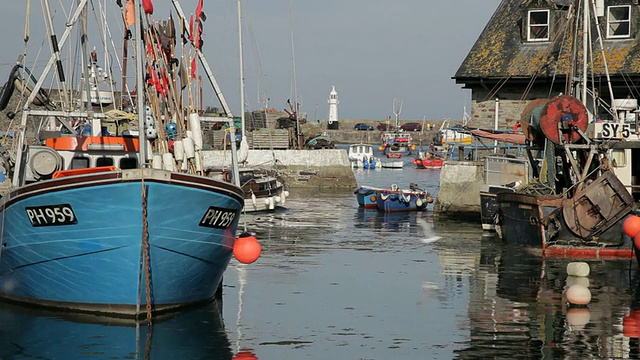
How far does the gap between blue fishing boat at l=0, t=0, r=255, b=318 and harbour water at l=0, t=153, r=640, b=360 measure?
52 cm

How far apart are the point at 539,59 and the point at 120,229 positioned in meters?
28.3

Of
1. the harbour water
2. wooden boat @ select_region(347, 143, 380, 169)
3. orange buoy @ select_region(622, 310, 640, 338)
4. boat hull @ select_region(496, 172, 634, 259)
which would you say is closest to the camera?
the harbour water

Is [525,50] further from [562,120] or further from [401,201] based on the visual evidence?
[562,120]

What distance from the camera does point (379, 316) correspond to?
768 inches

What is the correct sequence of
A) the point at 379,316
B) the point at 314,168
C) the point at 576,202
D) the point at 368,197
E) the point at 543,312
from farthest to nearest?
the point at 314,168 < the point at 368,197 < the point at 576,202 < the point at 543,312 < the point at 379,316

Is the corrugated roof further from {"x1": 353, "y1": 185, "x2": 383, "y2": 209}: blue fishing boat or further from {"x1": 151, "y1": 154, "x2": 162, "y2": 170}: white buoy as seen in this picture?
{"x1": 151, "y1": 154, "x2": 162, "y2": 170}: white buoy

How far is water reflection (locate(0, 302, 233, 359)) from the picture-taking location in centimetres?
1594

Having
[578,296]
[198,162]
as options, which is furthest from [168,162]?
[578,296]

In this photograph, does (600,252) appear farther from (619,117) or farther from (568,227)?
(619,117)

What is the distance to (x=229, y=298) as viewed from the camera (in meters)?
21.4

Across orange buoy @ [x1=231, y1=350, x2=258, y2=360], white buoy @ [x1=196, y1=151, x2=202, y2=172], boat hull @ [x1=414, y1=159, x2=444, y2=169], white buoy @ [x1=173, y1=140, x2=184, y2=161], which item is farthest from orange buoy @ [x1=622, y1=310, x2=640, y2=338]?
boat hull @ [x1=414, y1=159, x2=444, y2=169]

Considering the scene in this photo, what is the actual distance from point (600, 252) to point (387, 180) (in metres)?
47.5

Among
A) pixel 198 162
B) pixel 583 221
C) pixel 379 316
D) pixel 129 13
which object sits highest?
pixel 129 13

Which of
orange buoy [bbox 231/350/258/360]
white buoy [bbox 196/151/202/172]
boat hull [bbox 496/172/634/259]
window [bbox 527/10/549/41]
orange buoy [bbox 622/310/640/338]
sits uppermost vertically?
window [bbox 527/10/549/41]
